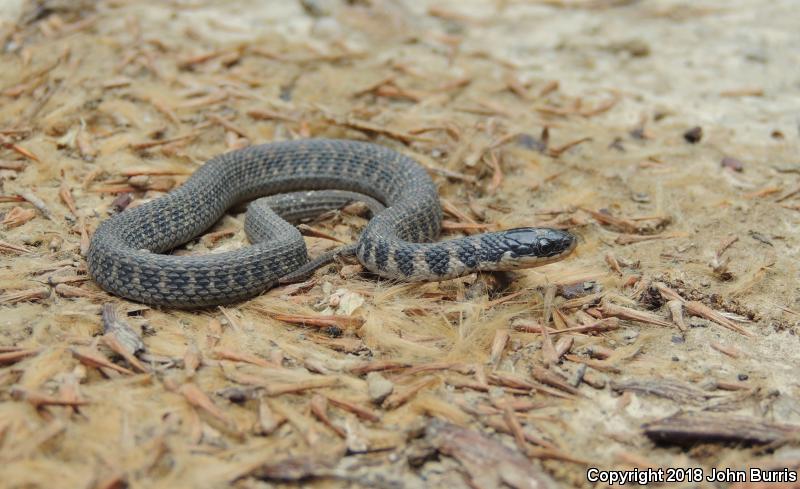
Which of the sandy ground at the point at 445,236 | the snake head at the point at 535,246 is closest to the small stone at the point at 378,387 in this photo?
the sandy ground at the point at 445,236

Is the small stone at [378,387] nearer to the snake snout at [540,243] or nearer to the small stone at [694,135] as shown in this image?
the snake snout at [540,243]

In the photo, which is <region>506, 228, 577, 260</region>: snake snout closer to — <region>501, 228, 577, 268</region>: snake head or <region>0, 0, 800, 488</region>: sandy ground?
<region>501, 228, 577, 268</region>: snake head

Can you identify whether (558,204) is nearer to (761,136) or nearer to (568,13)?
(761,136)

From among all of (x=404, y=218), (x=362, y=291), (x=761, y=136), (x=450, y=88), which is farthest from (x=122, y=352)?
(x=761, y=136)

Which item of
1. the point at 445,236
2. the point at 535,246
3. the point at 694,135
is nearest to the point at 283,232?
the point at 445,236

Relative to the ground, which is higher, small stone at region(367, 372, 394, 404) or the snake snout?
the snake snout

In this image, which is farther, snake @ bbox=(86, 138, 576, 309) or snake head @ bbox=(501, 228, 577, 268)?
snake head @ bbox=(501, 228, 577, 268)

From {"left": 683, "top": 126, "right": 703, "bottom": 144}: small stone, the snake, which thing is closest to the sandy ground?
{"left": 683, "top": 126, "right": 703, "bottom": 144}: small stone
